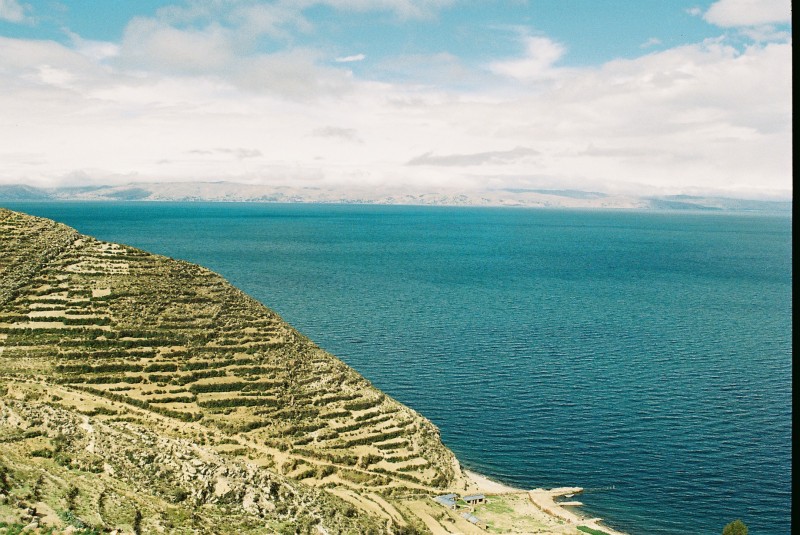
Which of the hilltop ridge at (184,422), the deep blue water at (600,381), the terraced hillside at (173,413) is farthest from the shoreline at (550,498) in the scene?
the terraced hillside at (173,413)

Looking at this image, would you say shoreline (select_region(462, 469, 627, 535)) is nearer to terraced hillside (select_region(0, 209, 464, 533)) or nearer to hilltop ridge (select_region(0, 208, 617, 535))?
hilltop ridge (select_region(0, 208, 617, 535))

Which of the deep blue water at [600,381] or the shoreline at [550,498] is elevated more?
the deep blue water at [600,381]

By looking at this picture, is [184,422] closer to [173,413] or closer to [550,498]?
[173,413]

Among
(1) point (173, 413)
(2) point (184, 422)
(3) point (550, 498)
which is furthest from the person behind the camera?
(1) point (173, 413)

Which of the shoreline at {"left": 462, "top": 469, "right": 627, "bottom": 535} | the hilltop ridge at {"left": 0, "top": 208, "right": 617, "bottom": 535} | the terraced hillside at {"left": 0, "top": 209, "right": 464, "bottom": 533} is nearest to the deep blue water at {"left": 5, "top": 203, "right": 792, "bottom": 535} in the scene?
the shoreline at {"left": 462, "top": 469, "right": 627, "bottom": 535}

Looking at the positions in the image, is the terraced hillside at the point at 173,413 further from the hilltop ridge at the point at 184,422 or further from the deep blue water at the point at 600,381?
the deep blue water at the point at 600,381

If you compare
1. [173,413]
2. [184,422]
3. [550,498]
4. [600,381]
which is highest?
[173,413]

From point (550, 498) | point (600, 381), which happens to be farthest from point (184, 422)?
point (600, 381)
